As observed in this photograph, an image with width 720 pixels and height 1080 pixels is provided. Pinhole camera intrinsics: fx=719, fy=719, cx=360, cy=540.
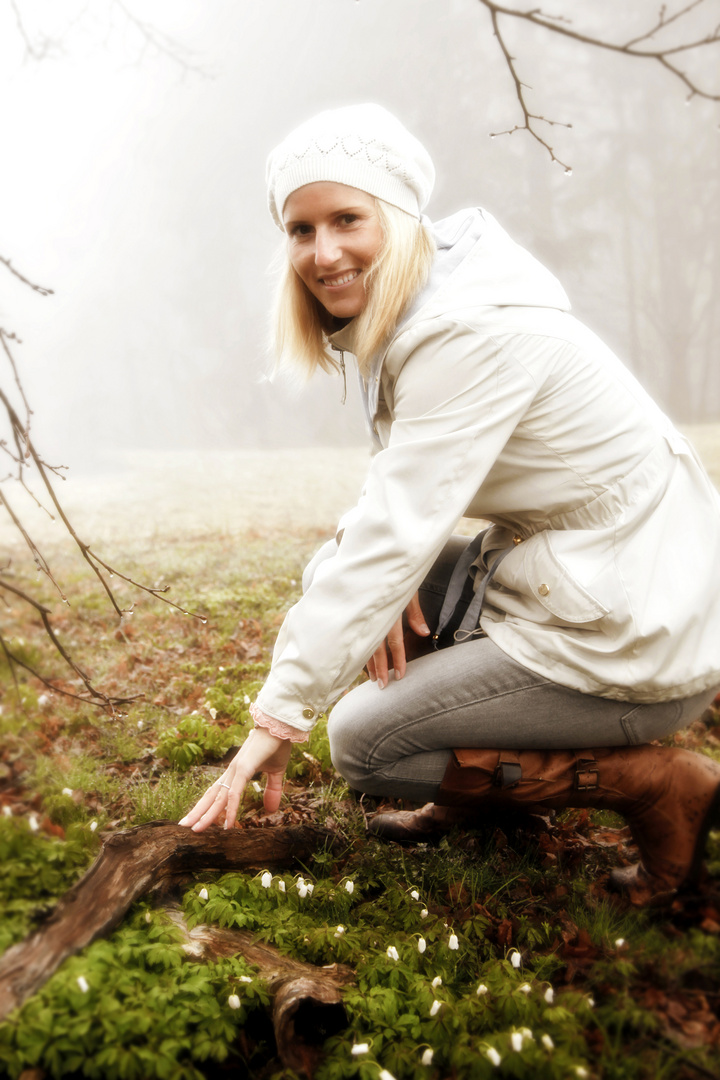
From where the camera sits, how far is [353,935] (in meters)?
1.84

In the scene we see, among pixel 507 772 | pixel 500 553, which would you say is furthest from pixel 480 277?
pixel 507 772

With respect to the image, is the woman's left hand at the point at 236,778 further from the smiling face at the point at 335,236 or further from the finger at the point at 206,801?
the smiling face at the point at 335,236

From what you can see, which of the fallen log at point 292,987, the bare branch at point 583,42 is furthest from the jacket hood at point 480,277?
the fallen log at point 292,987

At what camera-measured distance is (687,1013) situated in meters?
1.27

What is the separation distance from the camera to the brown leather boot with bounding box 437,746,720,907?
72.2 inches

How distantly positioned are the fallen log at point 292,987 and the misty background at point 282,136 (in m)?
9.35

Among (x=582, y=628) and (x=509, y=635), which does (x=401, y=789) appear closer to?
(x=509, y=635)

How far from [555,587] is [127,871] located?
1278mm

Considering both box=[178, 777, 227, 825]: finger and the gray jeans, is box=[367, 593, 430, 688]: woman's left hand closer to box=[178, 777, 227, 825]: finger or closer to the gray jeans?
the gray jeans

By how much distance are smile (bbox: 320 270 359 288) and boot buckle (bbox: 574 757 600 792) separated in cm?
149

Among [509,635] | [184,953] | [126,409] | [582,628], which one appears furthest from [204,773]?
[126,409]

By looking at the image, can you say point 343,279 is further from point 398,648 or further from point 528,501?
point 398,648

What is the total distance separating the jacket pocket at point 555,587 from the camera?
1851 millimetres

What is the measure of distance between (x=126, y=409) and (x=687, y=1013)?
1434 centimetres
